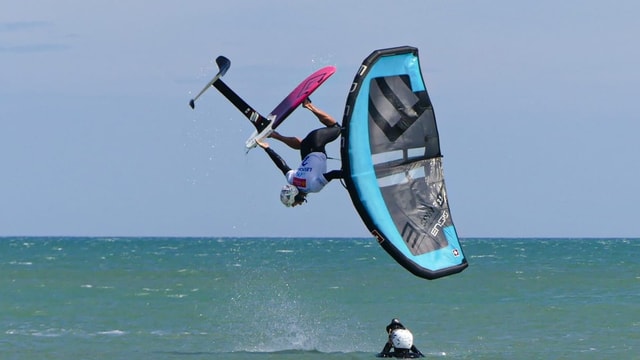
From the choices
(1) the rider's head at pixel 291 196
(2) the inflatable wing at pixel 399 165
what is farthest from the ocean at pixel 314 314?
(1) the rider's head at pixel 291 196

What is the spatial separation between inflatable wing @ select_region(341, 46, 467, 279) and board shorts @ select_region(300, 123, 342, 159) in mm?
268

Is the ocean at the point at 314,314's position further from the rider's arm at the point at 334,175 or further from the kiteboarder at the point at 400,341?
the rider's arm at the point at 334,175

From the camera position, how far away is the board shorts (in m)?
14.2

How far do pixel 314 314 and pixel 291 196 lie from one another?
63.7 ft

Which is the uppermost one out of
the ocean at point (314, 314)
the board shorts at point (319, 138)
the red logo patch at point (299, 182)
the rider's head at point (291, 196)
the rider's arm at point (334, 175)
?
the board shorts at point (319, 138)

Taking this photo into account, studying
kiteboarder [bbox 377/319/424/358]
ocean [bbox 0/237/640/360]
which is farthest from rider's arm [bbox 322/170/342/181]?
ocean [bbox 0/237/640/360]

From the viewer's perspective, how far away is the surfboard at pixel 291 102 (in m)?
14.0

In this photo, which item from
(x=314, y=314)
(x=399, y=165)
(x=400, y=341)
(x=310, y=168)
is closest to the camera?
(x=310, y=168)

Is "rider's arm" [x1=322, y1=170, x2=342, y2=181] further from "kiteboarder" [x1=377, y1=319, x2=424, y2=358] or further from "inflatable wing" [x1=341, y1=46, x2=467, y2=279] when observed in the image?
"kiteboarder" [x1=377, y1=319, x2=424, y2=358]

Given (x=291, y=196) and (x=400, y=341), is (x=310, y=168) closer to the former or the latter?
(x=291, y=196)

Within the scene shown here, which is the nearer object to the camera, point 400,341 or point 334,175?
point 334,175

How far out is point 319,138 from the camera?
46.5ft

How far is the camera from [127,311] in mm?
33156

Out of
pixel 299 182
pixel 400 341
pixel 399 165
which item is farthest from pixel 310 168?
pixel 400 341
